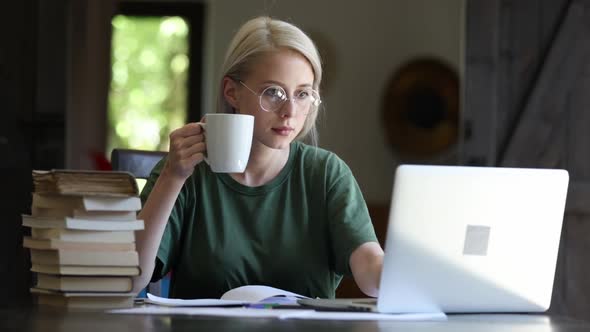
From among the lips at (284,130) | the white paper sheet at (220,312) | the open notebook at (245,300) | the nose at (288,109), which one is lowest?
the open notebook at (245,300)

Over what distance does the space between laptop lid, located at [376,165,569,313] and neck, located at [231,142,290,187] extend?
2.08 ft

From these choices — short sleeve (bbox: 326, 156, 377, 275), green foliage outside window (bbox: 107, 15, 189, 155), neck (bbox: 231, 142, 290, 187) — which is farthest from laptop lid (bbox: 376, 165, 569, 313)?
green foliage outside window (bbox: 107, 15, 189, 155)

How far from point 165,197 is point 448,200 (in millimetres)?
579

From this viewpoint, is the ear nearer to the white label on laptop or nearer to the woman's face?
the woman's face

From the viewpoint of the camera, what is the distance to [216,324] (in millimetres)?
1449

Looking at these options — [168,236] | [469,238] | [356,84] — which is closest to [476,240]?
[469,238]

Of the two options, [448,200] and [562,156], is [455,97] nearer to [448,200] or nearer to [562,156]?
[562,156]

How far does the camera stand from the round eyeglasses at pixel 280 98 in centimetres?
203

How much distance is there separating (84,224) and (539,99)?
3273 millimetres

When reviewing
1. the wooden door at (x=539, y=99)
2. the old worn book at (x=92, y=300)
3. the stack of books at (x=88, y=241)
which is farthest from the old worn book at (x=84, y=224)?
the wooden door at (x=539, y=99)

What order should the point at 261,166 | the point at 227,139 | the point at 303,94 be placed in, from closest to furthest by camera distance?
the point at 227,139
the point at 303,94
the point at 261,166

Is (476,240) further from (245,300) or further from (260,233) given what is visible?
(260,233)

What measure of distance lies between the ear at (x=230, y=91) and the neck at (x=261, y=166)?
117mm

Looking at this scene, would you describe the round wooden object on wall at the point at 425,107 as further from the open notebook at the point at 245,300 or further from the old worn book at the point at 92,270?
the old worn book at the point at 92,270
